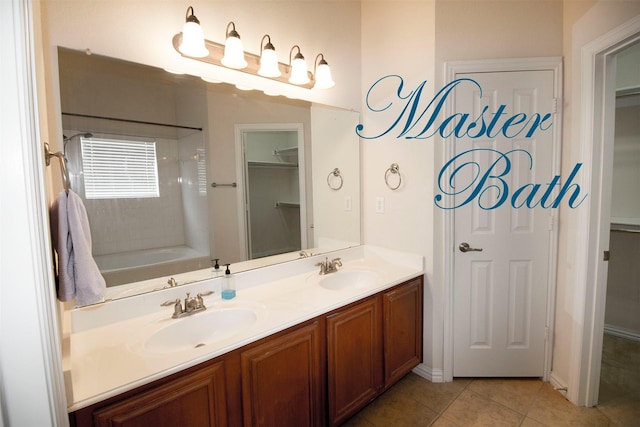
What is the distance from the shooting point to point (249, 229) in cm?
183

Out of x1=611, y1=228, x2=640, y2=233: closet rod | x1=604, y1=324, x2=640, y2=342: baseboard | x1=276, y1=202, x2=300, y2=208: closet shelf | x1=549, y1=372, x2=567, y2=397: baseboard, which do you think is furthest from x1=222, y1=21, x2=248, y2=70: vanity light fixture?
x1=604, y1=324, x2=640, y2=342: baseboard

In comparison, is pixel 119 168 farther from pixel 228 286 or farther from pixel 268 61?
pixel 268 61

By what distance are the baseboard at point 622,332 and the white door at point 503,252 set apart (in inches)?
45.7

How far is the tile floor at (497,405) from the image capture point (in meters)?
1.73

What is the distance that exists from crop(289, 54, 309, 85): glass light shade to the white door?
96cm

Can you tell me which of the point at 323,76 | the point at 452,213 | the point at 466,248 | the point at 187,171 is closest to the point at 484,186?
the point at 452,213

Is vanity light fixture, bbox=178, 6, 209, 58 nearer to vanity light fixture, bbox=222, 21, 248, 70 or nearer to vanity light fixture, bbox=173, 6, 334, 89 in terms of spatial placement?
vanity light fixture, bbox=173, 6, 334, 89

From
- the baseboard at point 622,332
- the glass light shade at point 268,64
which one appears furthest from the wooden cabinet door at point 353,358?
the baseboard at point 622,332

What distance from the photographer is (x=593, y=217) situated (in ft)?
5.56

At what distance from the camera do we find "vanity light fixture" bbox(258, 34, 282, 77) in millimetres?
1645

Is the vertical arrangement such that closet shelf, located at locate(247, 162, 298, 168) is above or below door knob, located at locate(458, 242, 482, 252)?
above

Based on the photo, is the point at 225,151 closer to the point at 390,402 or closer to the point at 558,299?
the point at 390,402

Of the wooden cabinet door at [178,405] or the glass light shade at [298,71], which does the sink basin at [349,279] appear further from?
the glass light shade at [298,71]

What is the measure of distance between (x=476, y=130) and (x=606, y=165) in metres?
0.68
